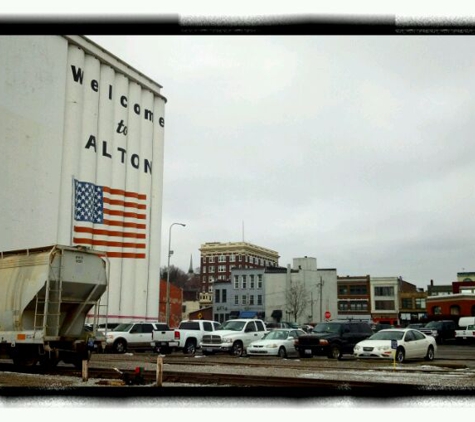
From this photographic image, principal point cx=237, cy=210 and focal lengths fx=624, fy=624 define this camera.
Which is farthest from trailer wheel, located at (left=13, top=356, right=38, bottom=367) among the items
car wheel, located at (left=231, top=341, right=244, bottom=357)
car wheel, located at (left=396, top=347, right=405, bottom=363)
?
car wheel, located at (left=396, top=347, right=405, bottom=363)

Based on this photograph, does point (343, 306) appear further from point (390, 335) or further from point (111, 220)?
point (390, 335)

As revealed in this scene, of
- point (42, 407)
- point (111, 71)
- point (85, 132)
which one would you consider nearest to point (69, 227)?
point (85, 132)

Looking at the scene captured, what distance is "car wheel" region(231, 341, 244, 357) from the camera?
2732cm

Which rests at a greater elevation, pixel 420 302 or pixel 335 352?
pixel 420 302

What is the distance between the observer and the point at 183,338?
3039 centimetres

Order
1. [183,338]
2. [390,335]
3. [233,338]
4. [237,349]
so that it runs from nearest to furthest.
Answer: [390,335] < [233,338] < [237,349] < [183,338]

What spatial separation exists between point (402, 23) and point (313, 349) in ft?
62.3

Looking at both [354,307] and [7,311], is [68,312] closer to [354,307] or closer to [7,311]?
[7,311]

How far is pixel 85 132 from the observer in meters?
32.9

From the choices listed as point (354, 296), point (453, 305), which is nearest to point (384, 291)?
point (354, 296)

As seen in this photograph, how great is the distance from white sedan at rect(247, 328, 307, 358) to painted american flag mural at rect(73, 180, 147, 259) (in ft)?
38.1

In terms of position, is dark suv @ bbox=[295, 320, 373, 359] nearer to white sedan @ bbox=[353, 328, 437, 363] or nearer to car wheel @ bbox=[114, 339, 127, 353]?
white sedan @ bbox=[353, 328, 437, 363]

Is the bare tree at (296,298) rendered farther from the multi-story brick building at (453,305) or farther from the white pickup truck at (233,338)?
the white pickup truck at (233,338)

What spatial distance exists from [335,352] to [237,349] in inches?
184
